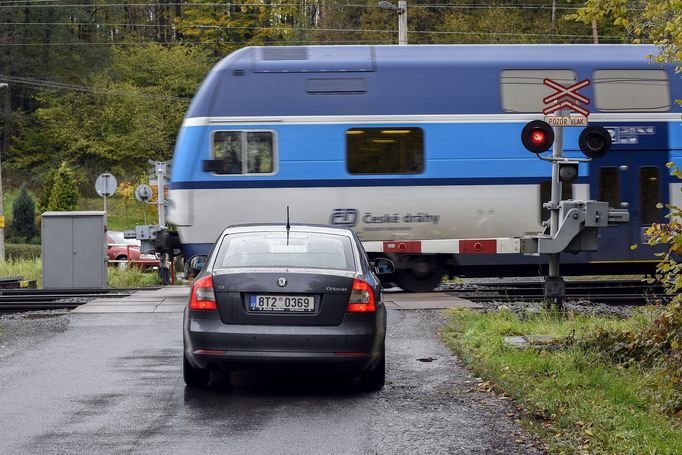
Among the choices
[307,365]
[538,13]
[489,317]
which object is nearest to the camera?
[307,365]

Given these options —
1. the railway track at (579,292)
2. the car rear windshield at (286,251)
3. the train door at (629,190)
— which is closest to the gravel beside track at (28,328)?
the car rear windshield at (286,251)

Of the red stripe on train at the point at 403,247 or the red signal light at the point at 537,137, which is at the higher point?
the red signal light at the point at 537,137

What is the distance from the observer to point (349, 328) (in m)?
9.17

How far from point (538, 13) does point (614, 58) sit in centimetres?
4488

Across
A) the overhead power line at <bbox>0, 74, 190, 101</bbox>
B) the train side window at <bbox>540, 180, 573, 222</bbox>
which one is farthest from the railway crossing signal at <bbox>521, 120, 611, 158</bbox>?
the overhead power line at <bbox>0, 74, 190, 101</bbox>

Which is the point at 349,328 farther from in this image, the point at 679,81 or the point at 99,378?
the point at 679,81

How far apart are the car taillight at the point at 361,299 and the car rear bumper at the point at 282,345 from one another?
0.07m

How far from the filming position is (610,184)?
19.4m

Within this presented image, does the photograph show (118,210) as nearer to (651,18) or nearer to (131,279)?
(131,279)

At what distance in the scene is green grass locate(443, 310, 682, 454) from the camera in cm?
739

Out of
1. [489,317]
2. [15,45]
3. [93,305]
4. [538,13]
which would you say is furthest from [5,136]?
[489,317]

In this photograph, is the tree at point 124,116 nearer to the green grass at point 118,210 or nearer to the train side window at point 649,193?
the green grass at point 118,210

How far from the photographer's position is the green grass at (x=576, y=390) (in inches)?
291

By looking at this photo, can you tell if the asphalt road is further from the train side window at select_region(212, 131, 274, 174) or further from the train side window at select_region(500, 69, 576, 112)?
the train side window at select_region(500, 69, 576, 112)
